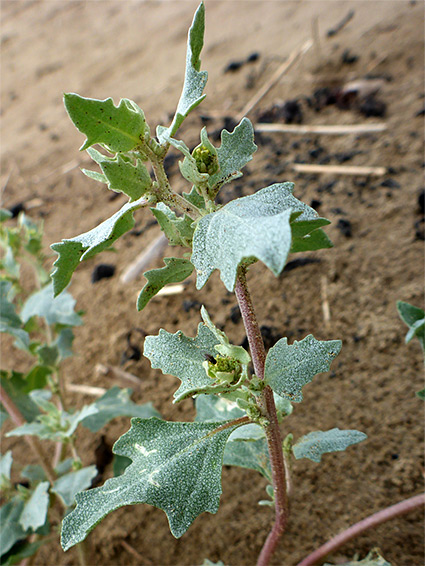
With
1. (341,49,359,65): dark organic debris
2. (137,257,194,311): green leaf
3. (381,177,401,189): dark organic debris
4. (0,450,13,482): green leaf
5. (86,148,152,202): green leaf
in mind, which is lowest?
(381,177,401,189): dark organic debris

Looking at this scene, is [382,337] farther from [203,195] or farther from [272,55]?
[272,55]

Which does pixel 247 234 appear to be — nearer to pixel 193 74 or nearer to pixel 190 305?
pixel 193 74

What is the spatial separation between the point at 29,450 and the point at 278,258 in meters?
2.00

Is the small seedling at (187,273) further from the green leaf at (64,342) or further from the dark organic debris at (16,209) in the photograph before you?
the dark organic debris at (16,209)

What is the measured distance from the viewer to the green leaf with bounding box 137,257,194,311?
1.12 meters

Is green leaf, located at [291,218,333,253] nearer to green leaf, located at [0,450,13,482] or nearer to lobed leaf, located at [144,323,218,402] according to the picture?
lobed leaf, located at [144,323,218,402]

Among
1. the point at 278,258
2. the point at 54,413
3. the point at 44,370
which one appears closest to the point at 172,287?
the point at 44,370

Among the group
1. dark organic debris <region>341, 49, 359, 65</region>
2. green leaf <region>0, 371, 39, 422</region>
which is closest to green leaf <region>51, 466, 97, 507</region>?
green leaf <region>0, 371, 39, 422</region>

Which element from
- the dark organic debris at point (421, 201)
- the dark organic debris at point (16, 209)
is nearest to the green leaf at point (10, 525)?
the dark organic debris at point (421, 201)

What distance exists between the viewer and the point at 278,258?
804 mm

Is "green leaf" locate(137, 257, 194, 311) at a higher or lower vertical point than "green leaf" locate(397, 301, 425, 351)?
higher

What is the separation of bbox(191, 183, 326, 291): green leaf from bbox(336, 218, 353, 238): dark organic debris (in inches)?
68.0

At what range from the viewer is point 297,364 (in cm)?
114

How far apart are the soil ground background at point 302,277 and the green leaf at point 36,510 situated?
1.27 feet
